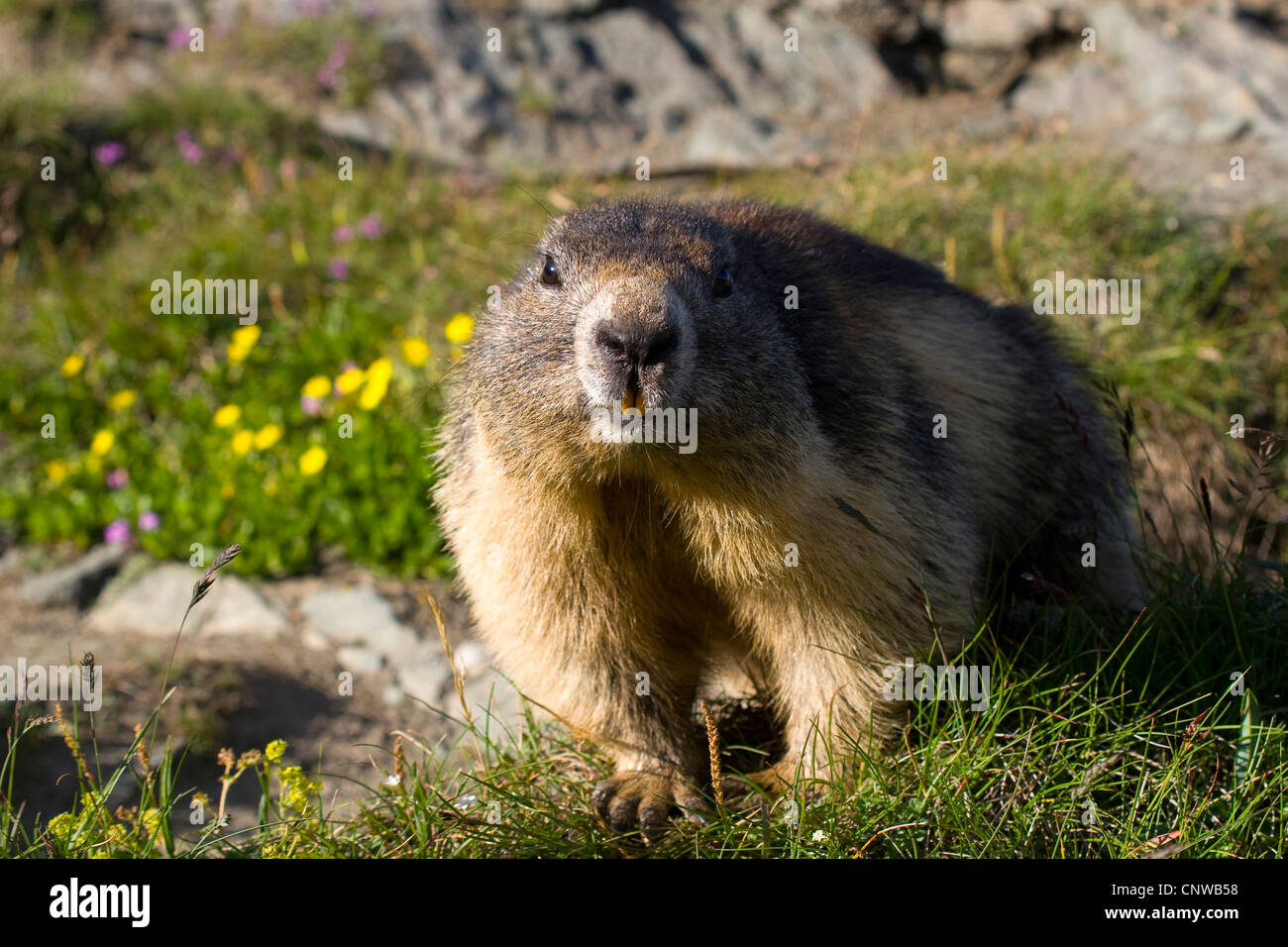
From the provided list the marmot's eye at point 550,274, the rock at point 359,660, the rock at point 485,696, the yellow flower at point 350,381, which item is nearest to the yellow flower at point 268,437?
the yellow flower at point 350,381

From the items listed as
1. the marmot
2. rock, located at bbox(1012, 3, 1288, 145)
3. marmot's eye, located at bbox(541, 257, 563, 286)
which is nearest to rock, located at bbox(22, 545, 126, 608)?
the marmot

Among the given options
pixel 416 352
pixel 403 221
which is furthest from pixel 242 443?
pixel 403 221

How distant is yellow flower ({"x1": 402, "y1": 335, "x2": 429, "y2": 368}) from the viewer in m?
8.56

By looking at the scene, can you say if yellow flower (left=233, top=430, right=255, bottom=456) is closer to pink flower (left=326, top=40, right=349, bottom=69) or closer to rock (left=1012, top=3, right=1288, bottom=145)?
pink flower (left=326, top=40, right=349, bottom=69)

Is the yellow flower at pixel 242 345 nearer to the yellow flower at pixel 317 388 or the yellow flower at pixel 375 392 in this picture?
the yellow flower at pixel 317 388

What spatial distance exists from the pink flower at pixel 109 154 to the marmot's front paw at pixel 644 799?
957 cm

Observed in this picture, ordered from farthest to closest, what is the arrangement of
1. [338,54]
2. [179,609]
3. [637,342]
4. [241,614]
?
1. [338,54]
2. [179,609]
3. [241,614]
4. [637,342]

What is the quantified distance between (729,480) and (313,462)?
203 inches

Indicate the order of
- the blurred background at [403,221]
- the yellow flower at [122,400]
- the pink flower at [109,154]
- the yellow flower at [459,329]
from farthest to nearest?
the pink flower at [109,154]
the yellow flower at [122,400]
the yellow flower at [459,329]
the blurred background at [403,221]

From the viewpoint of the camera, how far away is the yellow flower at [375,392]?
27.2 ft

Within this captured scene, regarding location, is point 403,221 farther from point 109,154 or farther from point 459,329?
point 109,154

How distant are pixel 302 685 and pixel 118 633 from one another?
1496mm

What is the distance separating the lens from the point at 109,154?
37.2 feet

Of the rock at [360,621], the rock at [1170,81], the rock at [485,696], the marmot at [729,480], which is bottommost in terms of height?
the rock at [485,696]
